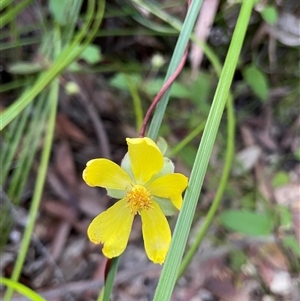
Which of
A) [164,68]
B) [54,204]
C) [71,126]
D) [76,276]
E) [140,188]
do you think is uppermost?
[164,68]

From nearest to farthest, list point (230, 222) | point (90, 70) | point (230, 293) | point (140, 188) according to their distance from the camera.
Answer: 1. point (140, 188)
2. point (230, 222)
3. point (230, 293)
4. point (90, 70)

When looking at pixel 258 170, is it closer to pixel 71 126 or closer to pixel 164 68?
pixel 164 68

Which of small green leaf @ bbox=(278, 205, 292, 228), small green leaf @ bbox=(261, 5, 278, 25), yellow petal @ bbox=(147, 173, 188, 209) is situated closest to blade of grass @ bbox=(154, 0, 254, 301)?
yellow petal @ bbox=(147, 173, 188, 209)

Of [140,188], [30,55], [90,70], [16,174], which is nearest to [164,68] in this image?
[90,70]

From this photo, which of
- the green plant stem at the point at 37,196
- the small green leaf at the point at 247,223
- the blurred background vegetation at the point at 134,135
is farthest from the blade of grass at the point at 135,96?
the small green leaf at the point at 247,223

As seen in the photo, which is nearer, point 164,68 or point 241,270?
point 241,270

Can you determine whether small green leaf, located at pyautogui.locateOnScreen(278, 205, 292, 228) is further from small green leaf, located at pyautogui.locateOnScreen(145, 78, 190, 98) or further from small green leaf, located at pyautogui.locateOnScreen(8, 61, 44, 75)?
small green leaf, located at pyautogui.locateOnScreen(8, 61, 44, 75)

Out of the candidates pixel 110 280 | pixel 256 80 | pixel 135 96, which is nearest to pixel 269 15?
pixel 256 80
